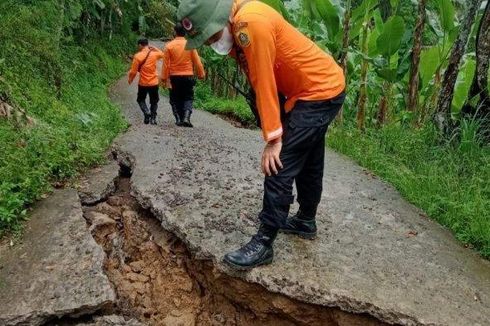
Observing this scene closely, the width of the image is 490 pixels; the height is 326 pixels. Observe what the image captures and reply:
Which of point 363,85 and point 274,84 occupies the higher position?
point 274,84

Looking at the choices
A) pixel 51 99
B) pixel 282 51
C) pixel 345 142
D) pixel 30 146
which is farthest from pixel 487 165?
pixel 51 99

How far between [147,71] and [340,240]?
5.17 m

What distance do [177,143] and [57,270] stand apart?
311 centimetres

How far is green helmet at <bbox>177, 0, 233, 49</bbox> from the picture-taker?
7.91 ft

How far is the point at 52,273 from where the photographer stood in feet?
9.53

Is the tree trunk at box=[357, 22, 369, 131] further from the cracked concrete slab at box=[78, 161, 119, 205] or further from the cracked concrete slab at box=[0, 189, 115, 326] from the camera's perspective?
the cracked concrete slab at box=[0, 189, 115, 326]

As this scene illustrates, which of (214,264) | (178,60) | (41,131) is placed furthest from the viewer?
(178,60)

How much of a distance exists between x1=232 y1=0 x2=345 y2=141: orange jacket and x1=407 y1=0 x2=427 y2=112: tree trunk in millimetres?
3613

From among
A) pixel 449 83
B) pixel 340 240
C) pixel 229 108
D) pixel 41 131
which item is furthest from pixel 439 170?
pixel 229 108

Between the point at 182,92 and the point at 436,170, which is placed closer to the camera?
the point at 436,170

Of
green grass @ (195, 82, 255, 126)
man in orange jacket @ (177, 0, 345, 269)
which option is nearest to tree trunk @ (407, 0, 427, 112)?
man in orange jacket @ (177, 0, 345, 269)

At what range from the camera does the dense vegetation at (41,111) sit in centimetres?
375

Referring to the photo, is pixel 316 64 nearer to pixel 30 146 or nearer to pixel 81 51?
pixel 30 146

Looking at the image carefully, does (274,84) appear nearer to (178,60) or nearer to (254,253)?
(254,253)
